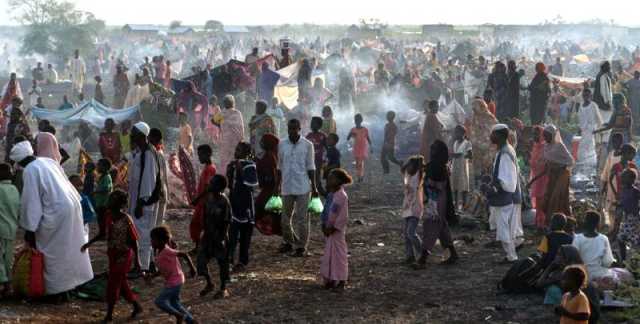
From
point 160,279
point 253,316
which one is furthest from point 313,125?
point 253,316

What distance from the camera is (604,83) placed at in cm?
1762

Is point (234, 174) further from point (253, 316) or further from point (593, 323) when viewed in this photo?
point (593, 323)

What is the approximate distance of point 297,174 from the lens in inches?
410

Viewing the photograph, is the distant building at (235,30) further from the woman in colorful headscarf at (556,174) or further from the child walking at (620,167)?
the child walking at (620,167)

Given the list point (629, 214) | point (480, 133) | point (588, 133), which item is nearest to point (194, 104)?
point (480, 133)

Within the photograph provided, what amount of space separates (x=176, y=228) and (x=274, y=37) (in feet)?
182

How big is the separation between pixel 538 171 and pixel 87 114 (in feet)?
30.3

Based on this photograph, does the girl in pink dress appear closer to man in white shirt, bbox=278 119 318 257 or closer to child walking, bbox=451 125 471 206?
child walking, bbox=451 125 471 206

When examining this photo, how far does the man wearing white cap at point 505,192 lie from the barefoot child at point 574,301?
Result: 11.2 feet

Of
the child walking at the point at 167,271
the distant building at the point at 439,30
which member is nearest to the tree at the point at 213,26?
the distant building at the point at 439,30

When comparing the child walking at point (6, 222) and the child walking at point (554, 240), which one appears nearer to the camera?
the child walking at point (6, 222)

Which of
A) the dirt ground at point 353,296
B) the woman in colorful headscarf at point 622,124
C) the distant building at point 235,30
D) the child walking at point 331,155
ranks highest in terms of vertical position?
the woman in colorful headscarf at point 622,124

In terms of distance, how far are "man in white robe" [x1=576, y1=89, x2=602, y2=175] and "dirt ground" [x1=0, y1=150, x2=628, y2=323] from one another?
584 cm

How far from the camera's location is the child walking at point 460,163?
13164mm
